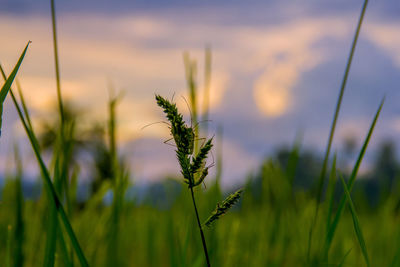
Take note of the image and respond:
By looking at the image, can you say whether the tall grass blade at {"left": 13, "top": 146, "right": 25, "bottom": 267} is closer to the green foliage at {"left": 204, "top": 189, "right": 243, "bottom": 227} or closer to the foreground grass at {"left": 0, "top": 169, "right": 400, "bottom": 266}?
the foreground grass at {"left": 0, "top": 169, "right": 400, "bottom": 266}

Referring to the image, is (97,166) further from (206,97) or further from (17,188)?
(206,97)

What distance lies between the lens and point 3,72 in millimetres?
804

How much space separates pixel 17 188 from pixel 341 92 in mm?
917

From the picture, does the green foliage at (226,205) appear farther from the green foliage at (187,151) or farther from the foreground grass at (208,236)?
the foreground grass at (208,236)

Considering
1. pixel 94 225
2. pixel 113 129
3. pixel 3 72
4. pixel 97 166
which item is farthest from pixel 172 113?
pixel 97 166

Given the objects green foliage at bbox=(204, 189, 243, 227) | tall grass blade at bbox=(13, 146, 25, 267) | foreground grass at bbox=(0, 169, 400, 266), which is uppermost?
green foliage at bbox=(204, 189, 243, 227)

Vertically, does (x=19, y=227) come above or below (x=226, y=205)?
below

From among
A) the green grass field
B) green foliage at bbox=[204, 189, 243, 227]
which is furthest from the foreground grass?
green foliage at bbox=[204, 189, 243, 227]

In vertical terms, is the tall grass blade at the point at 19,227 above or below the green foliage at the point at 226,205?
below

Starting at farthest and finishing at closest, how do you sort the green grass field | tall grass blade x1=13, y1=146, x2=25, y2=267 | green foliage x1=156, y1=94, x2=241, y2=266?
tall grass blade x1=13, y1=146, x2=25, y2=267 < the green grass field < green foliage x1=156, y1=94, x2=241, y2=266

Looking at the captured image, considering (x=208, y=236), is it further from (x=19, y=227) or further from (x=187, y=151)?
(x=187, y=151)

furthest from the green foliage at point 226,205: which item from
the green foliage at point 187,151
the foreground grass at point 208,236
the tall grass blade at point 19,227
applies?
the tall grass blade at point 19,227

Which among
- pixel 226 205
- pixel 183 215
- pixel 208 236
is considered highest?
pixel 226 205

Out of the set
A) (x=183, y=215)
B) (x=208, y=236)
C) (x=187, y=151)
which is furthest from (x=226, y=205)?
(x=183, y=215)
